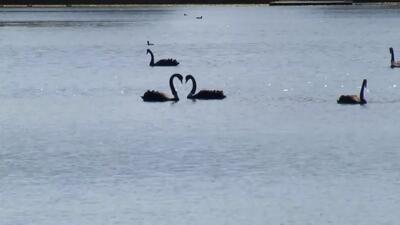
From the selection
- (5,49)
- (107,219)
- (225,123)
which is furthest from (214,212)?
(5,49)

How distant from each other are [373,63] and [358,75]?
1318 centimetres

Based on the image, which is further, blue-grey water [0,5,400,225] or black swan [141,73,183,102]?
black swan [141,73,183,102]

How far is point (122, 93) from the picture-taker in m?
65.1

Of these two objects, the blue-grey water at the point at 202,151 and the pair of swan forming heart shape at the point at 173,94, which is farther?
the pair of swan forming heart shape at the point at 173,94

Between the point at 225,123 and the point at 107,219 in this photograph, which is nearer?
the point at 107,219

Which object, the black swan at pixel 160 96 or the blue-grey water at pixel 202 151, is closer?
the blue-grey water at pixel 202 151

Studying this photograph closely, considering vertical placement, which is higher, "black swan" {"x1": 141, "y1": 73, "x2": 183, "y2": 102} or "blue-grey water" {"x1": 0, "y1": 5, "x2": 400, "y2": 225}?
"black swan" {"x1": 141, "y1": 73, "x2": 183, "y2": 102}

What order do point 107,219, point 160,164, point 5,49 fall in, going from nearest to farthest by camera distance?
point 107,219 < point 160,164 < point 5,49

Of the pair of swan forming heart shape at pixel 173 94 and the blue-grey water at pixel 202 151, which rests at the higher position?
the pair of swan forming heart shape at pixel 173 94

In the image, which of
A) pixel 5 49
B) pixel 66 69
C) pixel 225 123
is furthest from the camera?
pixel 5 49

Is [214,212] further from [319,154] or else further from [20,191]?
[319,154]

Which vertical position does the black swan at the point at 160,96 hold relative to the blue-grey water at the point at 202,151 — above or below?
above

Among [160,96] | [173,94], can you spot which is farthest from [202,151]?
[173,94]

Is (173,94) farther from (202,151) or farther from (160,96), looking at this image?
(202,151)
